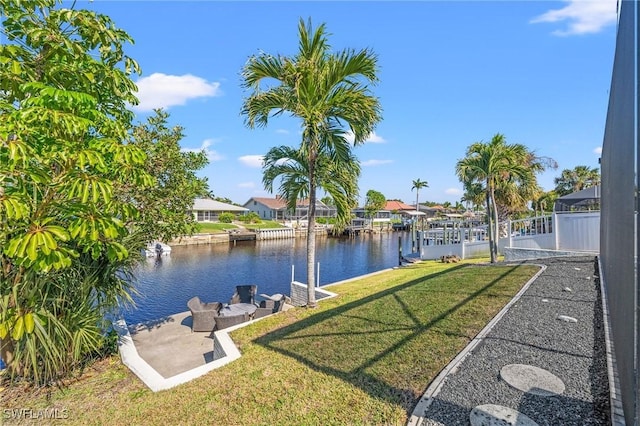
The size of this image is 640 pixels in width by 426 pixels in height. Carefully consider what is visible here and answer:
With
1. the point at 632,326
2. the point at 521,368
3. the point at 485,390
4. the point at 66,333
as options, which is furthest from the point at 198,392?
the point at 632,326

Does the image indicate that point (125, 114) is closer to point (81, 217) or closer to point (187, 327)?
point (81, 217)

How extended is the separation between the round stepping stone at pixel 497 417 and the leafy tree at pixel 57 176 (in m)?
3.89

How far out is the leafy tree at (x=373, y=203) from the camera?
66.7 meters

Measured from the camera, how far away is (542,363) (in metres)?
3.66

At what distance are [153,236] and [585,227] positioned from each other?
41.4 ft

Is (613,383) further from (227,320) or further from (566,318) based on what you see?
(227,320)

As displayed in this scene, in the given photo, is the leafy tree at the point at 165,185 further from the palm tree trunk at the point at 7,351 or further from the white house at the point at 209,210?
the white house at the point at 209,210

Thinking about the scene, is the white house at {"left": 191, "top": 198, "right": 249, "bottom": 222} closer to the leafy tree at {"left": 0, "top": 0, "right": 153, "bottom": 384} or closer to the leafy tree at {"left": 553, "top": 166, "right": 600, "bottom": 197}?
the leafy tree at {"left": 0, "top": 0, "right": 153, "bottom": 384}

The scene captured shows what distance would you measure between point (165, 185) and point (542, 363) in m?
6.86

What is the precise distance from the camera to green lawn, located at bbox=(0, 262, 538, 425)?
3307 millimetres

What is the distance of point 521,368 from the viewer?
3592 millimetres

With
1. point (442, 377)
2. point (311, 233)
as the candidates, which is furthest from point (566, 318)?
point (311, 233)

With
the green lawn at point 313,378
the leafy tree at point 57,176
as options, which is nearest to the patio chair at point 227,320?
the green lawn at point 313,378

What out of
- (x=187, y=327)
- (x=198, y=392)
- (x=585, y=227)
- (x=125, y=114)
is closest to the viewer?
(x=198, y=392)
